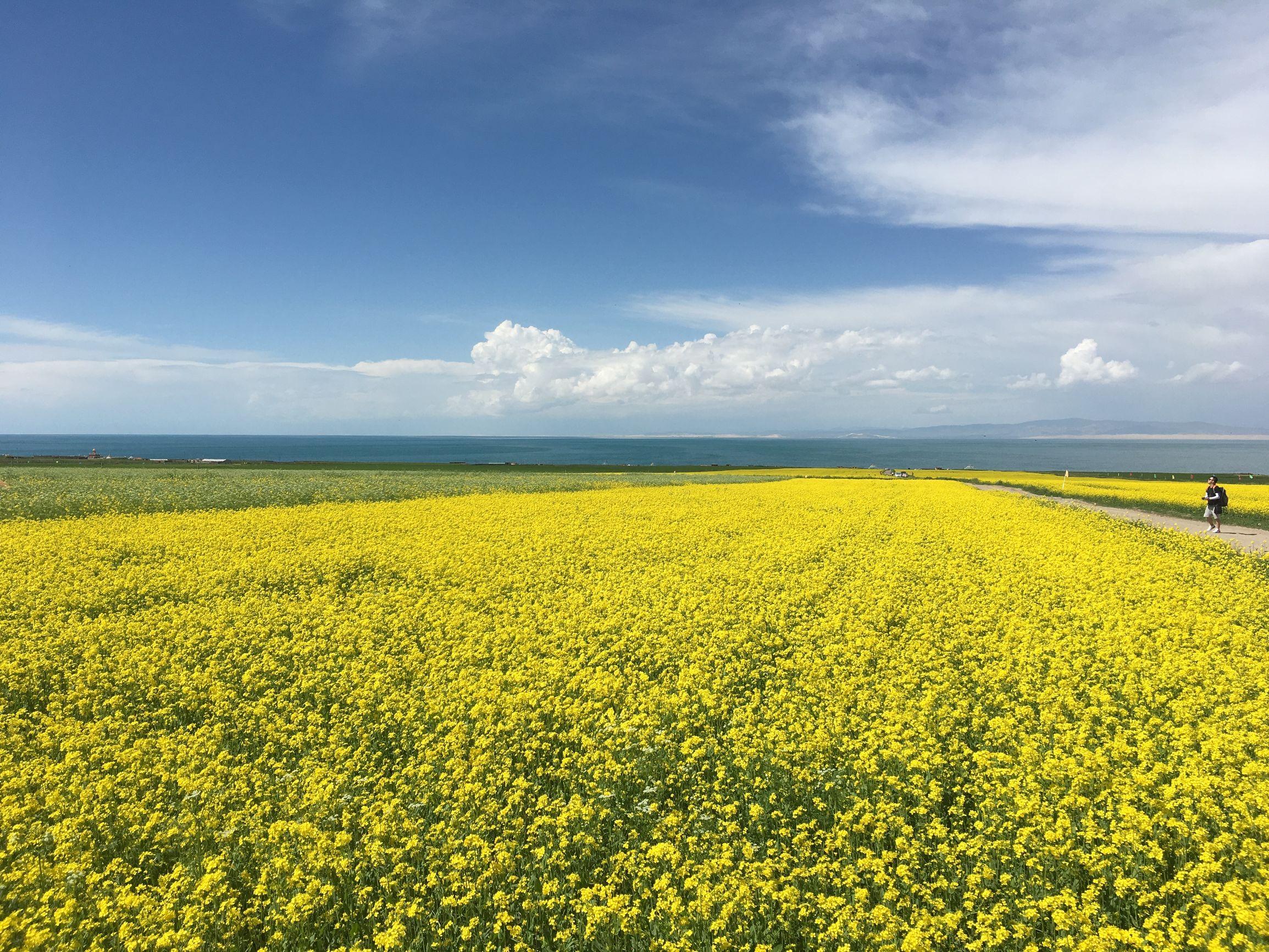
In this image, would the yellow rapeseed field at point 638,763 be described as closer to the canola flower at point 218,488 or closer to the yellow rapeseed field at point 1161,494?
the canola flower at point 218,488

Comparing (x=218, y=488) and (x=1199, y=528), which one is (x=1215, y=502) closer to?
(x=1199, y=528)

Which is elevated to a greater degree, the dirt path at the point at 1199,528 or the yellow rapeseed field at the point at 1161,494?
the yellow rapeseed field at the point at 1161,494

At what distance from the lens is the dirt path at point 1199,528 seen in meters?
22.2

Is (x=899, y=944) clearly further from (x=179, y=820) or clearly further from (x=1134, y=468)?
(x=1134, y=468)

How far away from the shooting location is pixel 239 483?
1543 inches

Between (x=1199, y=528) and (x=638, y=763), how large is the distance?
33.1 meters

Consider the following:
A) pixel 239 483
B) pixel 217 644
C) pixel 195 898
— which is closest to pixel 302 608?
pixel 217 644

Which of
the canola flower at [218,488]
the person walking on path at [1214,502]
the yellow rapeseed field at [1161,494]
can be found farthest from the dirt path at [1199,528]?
the canola flower at [218,488]

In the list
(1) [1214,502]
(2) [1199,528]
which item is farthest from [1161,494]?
(1) [1214,502]

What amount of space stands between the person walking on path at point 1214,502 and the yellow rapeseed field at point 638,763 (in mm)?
14879

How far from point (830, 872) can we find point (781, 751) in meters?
1.63

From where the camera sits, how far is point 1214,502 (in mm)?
25078

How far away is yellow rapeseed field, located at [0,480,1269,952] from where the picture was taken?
15.2 feet

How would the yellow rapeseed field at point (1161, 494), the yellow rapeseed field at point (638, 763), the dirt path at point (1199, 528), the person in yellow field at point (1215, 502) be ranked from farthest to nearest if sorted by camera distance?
1. the yellow rapeseed field at point (1161, 494)
2. the person in yellow field at point (1215, 502)
3. the dirt path at point (1199, 528)
4. the yellow rapeseed field at point (638, 763)
